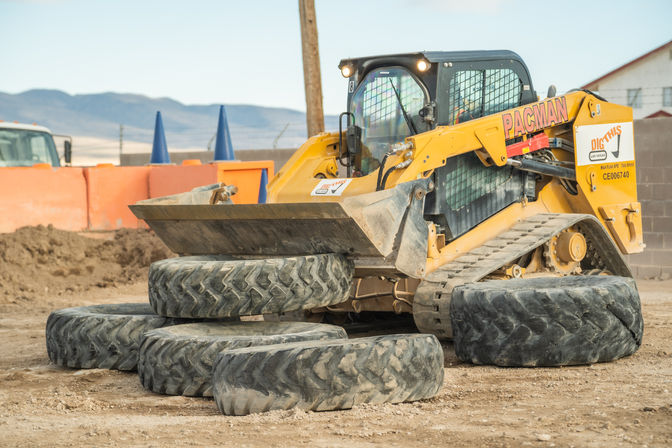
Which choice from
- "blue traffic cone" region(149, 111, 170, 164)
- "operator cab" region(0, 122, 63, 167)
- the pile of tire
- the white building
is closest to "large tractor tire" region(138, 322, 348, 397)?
the pile of tire

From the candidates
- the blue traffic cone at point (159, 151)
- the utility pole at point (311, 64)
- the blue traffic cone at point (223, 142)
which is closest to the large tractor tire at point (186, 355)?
the utility pole at point (311, 64)

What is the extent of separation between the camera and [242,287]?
6.95 meters

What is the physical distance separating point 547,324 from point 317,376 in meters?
2.10

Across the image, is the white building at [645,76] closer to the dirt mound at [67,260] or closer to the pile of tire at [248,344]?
the dirt mound at [67,260]

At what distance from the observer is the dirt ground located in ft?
16.2

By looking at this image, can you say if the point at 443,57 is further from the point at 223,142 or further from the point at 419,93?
the point at 223,142

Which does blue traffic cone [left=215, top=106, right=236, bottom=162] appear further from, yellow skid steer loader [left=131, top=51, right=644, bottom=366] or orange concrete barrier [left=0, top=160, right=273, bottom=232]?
yellow skid steer loader [left=131, top=51, right=644, bottom=366]

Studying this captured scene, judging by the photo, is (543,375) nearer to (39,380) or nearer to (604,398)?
(604,398)

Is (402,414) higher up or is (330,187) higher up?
(330,187)

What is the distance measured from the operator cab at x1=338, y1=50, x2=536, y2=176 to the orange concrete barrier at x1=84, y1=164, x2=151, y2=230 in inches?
266

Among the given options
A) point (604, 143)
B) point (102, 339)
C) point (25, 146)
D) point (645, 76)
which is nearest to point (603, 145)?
point (604, 143)

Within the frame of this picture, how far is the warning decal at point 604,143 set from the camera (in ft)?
31.8

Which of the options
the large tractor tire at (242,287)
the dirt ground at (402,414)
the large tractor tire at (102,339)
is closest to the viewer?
the dirt ground at (402,414)

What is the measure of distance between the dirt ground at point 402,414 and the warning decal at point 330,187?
6.33 feet
